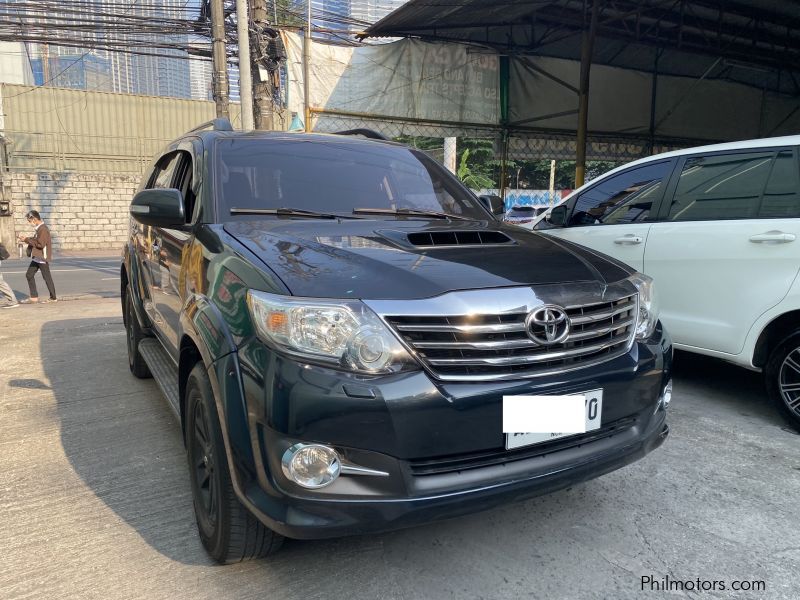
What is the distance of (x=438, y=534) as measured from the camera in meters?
2.44

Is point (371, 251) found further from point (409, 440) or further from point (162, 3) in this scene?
point (162, 3)

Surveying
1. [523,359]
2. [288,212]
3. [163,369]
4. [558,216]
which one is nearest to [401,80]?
[558,216]

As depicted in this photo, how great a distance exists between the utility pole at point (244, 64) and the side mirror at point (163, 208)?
759 centimetres

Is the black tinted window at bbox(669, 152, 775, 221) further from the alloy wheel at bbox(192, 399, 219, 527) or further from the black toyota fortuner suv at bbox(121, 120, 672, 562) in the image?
the alloy wheel at bbox(192, 399, 219, 527)

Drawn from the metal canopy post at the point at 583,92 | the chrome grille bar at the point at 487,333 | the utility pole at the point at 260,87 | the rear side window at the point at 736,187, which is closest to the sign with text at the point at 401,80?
the utility pole at the point at 260,87

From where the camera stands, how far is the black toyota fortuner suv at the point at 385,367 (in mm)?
1748

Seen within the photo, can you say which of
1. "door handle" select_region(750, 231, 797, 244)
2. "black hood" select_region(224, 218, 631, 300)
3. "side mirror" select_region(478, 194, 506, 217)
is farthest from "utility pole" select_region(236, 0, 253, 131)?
"door handle" select_region(750, 231, 797, 244)

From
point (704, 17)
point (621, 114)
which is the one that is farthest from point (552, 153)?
point (704, 17)

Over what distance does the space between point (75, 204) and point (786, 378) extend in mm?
22375

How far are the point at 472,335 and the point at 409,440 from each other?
38 cm

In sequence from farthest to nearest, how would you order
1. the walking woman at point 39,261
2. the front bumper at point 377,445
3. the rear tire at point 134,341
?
the walking woman at point 39,261
the rear tire at point 134,341
the front bumper at point 377,445

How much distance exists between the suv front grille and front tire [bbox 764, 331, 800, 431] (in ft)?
6.81

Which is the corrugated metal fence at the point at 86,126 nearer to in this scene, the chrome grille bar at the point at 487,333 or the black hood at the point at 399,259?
the black hood at the point at 399,259

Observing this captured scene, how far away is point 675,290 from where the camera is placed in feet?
13.3
